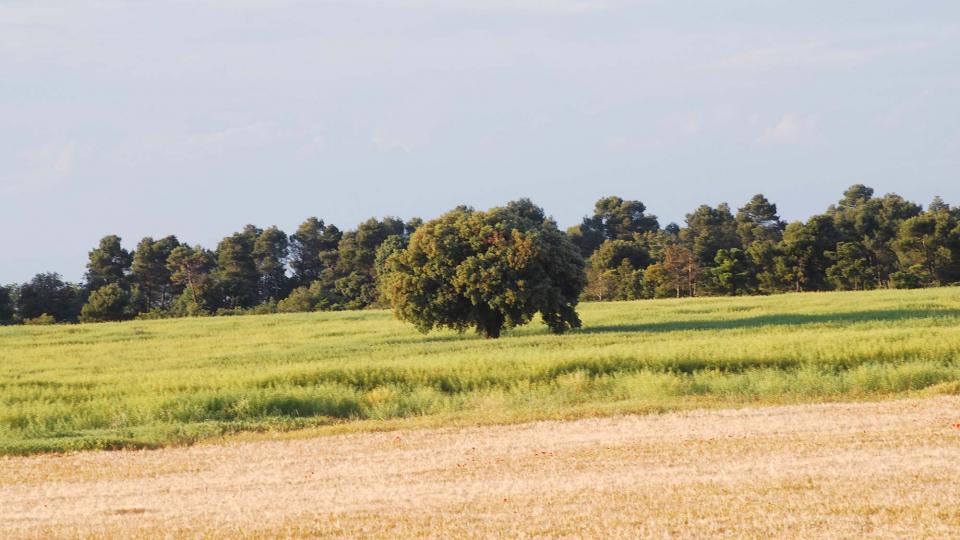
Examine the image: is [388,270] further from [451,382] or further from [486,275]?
[451,382]

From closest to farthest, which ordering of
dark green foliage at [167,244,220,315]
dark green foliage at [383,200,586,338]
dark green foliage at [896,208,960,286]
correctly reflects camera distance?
dark green foliage at [383,200,586,338] < dark green foliage at [896,208,960,286] < dark green foliage at [167,244,220,315]

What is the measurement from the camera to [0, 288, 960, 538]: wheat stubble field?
39.0ft

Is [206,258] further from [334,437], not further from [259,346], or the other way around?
[334,437]

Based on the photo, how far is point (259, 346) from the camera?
43.6 metres

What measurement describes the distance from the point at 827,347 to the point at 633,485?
16.0 meters

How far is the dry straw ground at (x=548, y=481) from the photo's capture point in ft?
37.4

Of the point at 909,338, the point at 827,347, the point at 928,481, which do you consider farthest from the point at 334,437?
the point at 909,338

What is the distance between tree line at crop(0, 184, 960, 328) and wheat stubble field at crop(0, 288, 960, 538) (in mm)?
43049

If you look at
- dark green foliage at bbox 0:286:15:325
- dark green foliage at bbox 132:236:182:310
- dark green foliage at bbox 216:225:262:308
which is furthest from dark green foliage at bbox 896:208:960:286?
dark green foliage at bbox 0:286:15:325

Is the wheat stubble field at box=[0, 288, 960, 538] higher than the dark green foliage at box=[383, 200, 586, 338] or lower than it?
lower

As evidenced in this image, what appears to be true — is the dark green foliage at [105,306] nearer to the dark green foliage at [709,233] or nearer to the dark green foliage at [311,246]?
the dark green foliage at [311,246]

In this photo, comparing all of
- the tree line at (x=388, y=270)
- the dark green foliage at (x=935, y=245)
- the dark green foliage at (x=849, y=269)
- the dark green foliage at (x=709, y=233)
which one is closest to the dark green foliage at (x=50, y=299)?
the tree line at (x=388, y=270)

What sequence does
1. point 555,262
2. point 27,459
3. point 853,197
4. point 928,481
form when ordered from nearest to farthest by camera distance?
point 928,481 < point 27,459 < point 555,262 < point 853,197

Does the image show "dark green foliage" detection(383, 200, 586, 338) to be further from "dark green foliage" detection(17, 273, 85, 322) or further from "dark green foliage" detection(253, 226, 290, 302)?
"dark green foliage" detection(253, 226, 290, 302)
